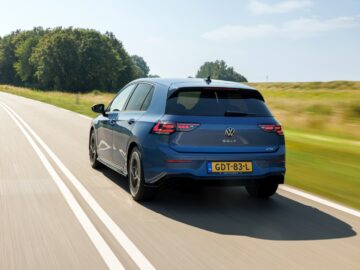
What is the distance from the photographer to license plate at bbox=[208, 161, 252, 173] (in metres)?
6.60

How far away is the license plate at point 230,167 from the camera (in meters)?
6.60

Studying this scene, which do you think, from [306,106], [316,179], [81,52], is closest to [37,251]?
[316,179]

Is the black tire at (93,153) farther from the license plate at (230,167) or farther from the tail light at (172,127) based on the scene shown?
the license plate at (230,167)

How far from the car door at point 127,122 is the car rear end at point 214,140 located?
0.79m

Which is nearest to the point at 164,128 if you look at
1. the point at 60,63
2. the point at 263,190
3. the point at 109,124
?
the point at 263,190

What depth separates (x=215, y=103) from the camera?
270 inches

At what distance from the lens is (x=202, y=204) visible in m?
7.25

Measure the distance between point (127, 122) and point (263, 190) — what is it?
81.5 inches

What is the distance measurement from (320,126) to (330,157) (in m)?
8.43

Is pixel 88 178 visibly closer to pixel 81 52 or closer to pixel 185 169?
pixel 185 169

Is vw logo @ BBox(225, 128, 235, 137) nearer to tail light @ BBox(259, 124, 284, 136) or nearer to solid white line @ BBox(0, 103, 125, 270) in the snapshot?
tail light @ BBox(259, 124, 284, 136)

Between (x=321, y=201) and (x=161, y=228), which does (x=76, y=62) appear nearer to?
(x=321, y=201)

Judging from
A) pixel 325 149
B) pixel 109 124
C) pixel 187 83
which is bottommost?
pixel 325 149

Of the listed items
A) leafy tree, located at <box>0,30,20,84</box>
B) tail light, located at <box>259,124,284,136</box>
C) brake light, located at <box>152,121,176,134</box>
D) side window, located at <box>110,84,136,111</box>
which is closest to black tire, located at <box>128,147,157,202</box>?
brake light, located at <box>152,121,176,134</box>
